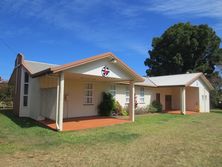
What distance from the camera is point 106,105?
17938 millimetres

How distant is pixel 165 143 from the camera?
28.4ft

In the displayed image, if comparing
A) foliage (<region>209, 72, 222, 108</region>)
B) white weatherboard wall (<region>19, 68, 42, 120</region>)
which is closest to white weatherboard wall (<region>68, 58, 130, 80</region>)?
white weatherboard wall (<region>19, 68, 42, 120</region>)

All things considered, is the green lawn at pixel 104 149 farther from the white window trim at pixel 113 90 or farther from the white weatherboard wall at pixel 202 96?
the white weatherboard wall at pixel 202 96

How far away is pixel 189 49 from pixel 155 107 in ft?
68.9

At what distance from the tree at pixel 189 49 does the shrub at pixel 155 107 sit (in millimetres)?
17266

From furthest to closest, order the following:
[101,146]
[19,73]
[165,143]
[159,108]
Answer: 1. [159,108]
2. [19,73]
3. [165,143]
4. [101,146]

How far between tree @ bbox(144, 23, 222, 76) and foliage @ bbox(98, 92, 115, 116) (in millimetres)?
25091

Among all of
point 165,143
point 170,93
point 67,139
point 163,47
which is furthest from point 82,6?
point 163,47

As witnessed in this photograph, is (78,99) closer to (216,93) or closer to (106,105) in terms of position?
(106,105)

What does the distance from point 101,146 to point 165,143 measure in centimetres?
269

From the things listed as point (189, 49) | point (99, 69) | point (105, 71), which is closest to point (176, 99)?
point (189, 49)

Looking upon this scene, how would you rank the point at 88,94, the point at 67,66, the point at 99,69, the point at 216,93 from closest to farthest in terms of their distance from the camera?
the point at 67,66 → the point at 99,69 → the point at 88,94 → the point at 216,93

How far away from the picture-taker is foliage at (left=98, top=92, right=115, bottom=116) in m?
17.9

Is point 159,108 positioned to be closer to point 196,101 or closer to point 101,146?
point 196,101
